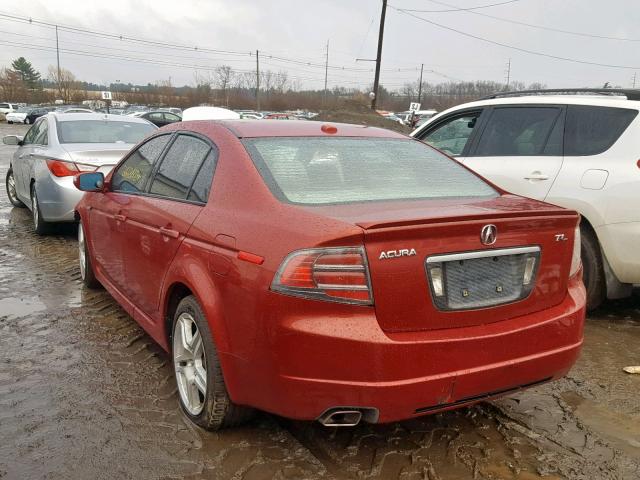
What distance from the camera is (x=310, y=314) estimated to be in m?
2.24

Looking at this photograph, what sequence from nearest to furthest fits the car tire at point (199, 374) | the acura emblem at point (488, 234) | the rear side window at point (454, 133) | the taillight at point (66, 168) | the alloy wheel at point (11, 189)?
1. the acura emblem at point (488, 234)
2. the car tire at point (199, 374)
3. the rear side window at point (454, 133)
4. the taillight at point (66, 168)
5. the alloy wheel at point (11, 189)


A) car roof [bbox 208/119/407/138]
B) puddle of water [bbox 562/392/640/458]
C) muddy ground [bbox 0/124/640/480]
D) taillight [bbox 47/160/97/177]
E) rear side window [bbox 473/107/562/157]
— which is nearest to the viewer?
muddy ground [bbox 0/124/640/480]

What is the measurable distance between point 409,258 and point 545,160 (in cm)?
302

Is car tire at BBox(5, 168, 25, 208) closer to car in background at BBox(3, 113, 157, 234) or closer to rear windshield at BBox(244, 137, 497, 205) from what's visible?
car in background at BBox(3, 113, 157, 234)

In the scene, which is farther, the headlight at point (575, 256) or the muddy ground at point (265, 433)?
the headlight at point (575, 256)

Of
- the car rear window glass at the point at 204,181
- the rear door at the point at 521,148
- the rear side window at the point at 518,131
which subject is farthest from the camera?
the rear side window at the point at 518,131

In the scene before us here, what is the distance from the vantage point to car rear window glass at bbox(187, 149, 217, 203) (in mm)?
3006

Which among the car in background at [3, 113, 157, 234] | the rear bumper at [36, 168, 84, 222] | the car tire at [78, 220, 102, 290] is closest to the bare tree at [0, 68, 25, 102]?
the car in background at [3, 113, 157, 234]

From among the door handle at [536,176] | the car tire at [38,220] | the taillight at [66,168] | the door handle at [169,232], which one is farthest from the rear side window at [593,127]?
the car tire at [38,220]

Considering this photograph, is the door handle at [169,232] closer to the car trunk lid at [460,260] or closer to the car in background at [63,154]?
the car trunk lid at [460,260]

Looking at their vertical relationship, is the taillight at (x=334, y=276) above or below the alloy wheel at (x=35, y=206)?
above

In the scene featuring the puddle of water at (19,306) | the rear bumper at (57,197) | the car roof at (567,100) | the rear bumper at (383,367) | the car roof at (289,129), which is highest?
the car roof at (567,100)

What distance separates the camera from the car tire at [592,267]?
14.4 ft

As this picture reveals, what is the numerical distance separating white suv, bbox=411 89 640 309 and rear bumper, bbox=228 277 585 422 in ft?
7.11
